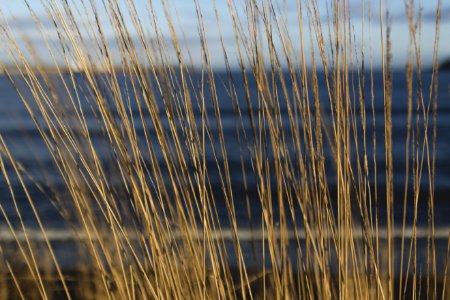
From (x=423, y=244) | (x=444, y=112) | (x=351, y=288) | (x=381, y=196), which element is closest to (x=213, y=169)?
(x=381, y=196)

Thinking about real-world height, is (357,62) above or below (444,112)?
above

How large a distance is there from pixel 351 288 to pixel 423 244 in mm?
1682

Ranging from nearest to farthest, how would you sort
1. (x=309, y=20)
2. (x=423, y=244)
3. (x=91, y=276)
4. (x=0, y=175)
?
(x=309, y=20), (x=91, y=276), (x=423, y=244), (x=0, y=175)

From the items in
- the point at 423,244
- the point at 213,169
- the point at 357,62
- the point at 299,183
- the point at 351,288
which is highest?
the point at 357,62

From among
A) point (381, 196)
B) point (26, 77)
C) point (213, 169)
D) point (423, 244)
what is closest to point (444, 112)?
point (213, 169)

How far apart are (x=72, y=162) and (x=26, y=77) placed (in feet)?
0.54

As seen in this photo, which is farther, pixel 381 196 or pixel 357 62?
pixel 381 196

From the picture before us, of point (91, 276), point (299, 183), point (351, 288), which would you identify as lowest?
point (91, 276)

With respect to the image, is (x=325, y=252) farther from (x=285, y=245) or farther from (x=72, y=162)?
(x=72, y=162)

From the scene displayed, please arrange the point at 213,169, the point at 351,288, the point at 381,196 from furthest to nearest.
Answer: the point at 213,169 → the point at 381,196 → the point at 351,288

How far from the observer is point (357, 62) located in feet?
3.87

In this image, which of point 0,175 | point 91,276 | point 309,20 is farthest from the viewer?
point 0,175

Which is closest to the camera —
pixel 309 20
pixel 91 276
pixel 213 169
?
pixel 309 20

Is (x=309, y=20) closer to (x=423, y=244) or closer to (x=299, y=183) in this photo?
(x=299, y=183)
